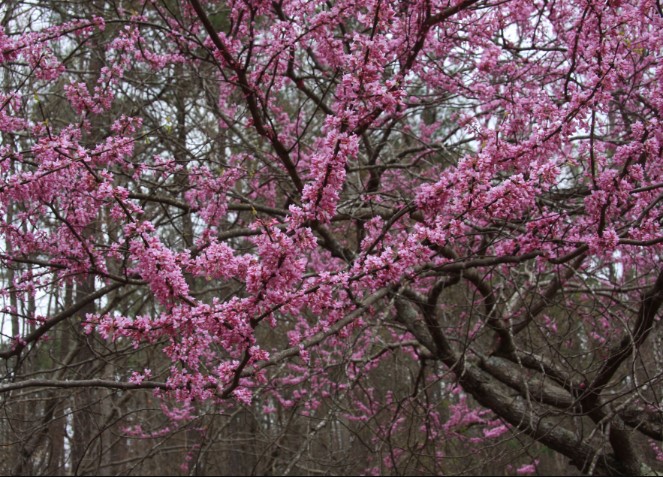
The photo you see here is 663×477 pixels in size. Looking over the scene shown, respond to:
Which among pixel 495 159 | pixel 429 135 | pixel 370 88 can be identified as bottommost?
pixel 495 159

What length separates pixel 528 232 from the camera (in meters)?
3.38

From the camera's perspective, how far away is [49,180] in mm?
3166

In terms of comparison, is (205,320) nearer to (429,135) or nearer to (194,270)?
(194,270)

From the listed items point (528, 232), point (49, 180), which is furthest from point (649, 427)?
point (49, 180)

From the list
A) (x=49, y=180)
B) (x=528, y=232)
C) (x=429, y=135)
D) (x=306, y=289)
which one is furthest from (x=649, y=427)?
(x=429, y=135)

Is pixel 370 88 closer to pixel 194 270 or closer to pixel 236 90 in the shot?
pixel 194 270

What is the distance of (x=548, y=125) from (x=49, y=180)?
9.04 feet

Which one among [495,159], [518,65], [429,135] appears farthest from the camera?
[429,135]

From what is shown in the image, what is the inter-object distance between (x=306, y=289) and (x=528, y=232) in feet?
4.94

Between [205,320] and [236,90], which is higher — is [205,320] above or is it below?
below

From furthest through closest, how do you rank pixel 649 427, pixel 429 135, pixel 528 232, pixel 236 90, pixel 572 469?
pixel 572 469 < pixel 429 135 < pixel 236 90 < pixel 649 427 < pixel 528 232

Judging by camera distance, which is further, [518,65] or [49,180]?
[518,65]

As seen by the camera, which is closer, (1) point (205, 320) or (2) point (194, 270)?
(1) point (205, 320)

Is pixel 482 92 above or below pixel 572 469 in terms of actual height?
above
